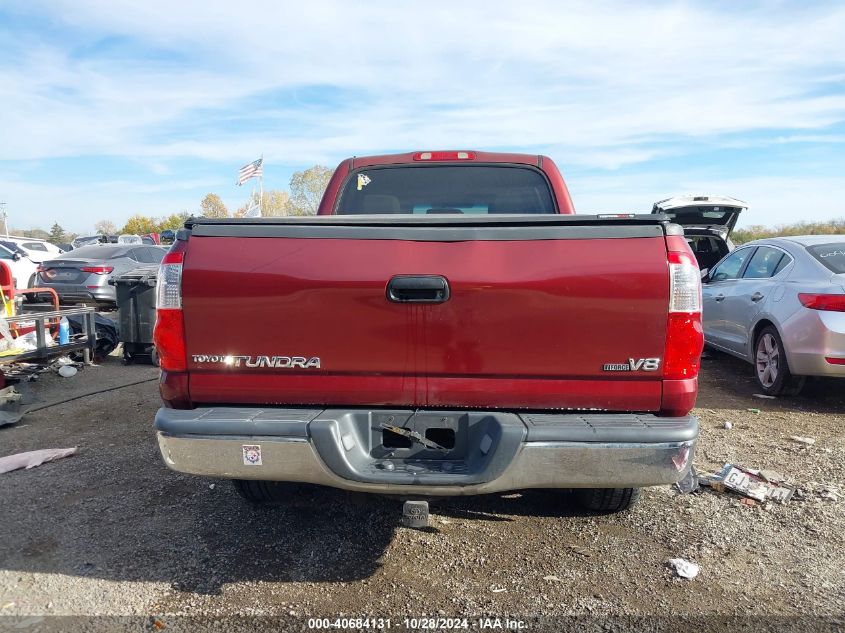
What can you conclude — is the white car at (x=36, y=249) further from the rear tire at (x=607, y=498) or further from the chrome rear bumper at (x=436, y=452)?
the rear tire at (x=607, y=498)

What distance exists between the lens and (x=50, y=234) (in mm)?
90812

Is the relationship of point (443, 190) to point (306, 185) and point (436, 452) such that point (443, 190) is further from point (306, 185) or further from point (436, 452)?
point (306, 185)

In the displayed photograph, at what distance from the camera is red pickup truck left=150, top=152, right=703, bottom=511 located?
235 centimetres

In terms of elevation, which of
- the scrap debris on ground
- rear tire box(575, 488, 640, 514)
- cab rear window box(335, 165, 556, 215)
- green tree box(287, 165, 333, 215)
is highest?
green tree box(287, 165, 333, 215)

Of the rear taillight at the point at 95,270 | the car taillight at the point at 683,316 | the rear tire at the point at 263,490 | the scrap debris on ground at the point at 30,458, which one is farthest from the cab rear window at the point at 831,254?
the rear taillight at the point at 95,270

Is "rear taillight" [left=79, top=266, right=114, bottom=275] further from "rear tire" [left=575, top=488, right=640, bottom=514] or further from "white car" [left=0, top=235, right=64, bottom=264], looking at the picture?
"rear tire" [left=575, top=488, right=640, bottom=514]

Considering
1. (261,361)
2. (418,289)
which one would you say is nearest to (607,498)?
(418,289)

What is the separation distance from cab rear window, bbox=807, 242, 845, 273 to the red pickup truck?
12.8ft

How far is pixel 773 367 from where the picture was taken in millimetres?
5828

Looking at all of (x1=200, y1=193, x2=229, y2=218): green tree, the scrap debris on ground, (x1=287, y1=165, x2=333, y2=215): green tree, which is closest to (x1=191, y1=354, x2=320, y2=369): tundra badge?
the scrap debris on ground

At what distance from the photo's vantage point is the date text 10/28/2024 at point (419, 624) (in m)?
2.44

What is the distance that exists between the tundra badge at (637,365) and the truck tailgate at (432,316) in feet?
0.06

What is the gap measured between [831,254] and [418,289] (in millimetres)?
4934

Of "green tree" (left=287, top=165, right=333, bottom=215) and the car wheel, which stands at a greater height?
"green tree" (left=287, top=165, right=333, bottom=215)
